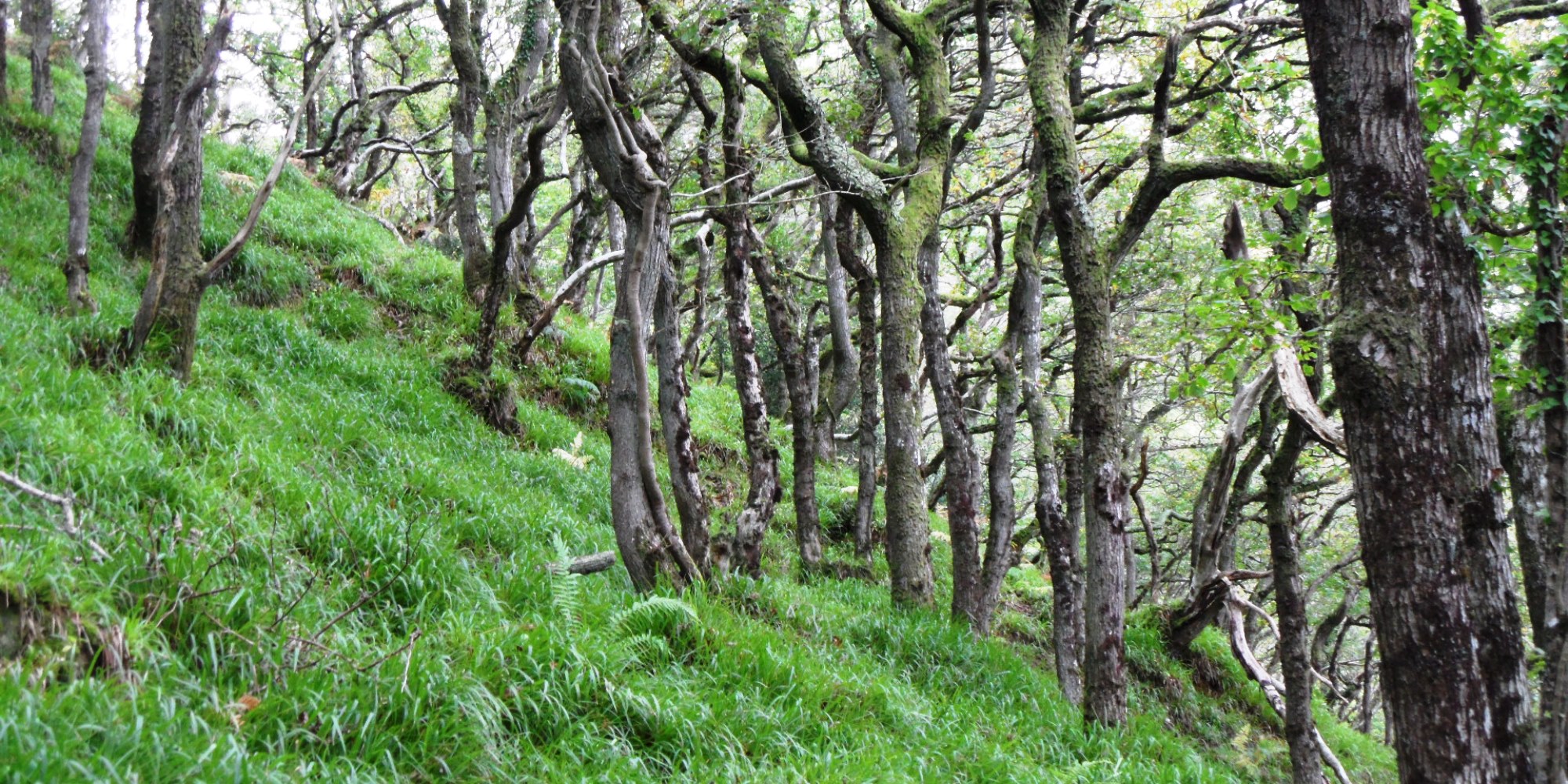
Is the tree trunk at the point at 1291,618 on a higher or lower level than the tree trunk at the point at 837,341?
lower

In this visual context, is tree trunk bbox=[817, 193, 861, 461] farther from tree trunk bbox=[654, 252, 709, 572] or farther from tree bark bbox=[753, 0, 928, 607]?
tree trunk bbox=[654, 252, 709, 572]

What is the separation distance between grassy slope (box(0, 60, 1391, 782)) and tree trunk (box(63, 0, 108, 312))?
0.21 m

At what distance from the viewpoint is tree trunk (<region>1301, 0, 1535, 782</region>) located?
129 inches

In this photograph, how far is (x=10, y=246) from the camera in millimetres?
Answer: 7199

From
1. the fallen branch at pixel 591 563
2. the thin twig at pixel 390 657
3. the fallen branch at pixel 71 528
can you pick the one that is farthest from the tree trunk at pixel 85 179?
the thin twig at pixel 390 657

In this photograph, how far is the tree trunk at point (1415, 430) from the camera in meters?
3.28

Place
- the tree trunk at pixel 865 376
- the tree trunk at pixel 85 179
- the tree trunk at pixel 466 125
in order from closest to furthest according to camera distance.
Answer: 1. the tree trunk at pixel 85 179
2. the tree trunk at pixel 865 376
3. the tree trunk at pixel 466 125

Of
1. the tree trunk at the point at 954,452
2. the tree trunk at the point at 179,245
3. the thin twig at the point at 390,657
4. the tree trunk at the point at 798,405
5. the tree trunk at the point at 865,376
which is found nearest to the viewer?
the thin twig at the point at 390,657

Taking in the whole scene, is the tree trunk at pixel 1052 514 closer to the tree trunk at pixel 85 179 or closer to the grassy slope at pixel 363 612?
the grassy slope at pixel 363 612

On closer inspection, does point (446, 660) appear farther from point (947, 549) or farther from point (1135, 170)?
point (1135, 170)

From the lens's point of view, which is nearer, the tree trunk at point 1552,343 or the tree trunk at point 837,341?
the tree trunk at point 1552,343

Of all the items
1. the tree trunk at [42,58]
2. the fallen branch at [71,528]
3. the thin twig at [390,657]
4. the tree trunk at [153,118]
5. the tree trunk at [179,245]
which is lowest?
the thin twig at [390,657]

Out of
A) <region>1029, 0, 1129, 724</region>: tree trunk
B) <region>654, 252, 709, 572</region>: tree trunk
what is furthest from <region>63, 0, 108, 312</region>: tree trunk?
<region>1029, 0, 1129, 724</region>: tree trunk

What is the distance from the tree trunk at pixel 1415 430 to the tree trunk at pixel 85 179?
7902mm
